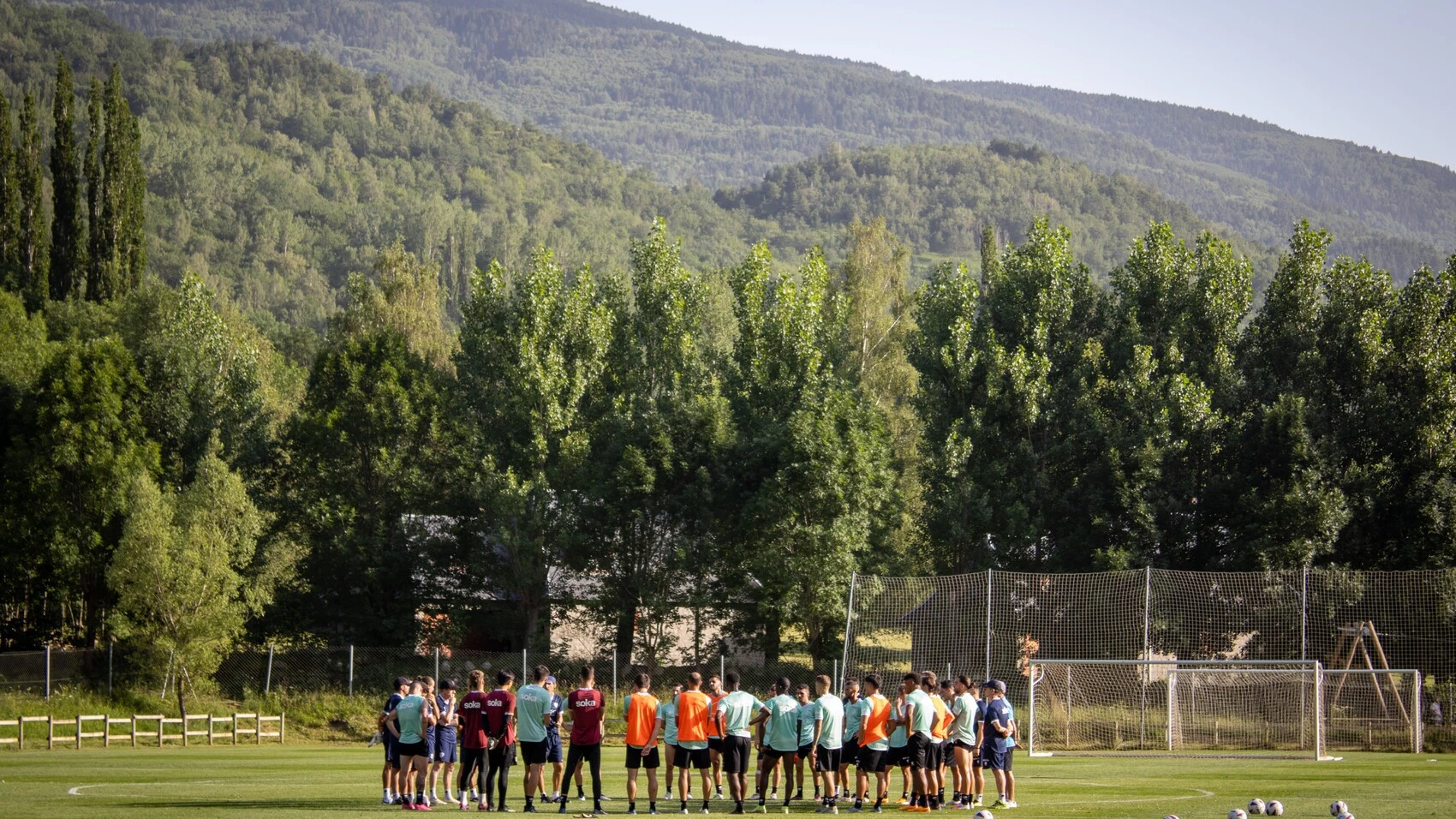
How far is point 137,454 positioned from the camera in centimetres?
4816

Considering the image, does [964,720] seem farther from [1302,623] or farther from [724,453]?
[724,453]

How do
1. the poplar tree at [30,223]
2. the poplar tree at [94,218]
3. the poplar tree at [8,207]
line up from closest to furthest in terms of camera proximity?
the poplar tree at [8,207]
the poplar tree at [94,218]
the poplar tree at [30,223]

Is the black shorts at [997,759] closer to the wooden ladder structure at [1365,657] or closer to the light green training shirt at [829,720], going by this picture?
the light green training shirt at [829,720]

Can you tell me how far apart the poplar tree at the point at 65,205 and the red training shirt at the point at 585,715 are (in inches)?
2206

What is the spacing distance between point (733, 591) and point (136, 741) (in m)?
18.9

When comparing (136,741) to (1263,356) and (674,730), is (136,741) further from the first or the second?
(1263,356)

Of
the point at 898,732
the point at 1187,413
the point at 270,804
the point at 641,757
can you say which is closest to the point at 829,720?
the point at 898,732

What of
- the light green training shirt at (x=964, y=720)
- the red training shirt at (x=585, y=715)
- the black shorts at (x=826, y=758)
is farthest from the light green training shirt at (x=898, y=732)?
the red training shirt at (x=585, y=715)

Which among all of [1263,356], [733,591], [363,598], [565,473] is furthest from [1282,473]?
[363,598]

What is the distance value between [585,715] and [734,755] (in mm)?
2095

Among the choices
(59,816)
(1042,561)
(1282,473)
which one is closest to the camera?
(59,816)

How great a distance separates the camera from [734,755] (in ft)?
64.7

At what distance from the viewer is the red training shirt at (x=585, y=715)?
19.5m

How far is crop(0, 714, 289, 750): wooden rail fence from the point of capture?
34.0m
